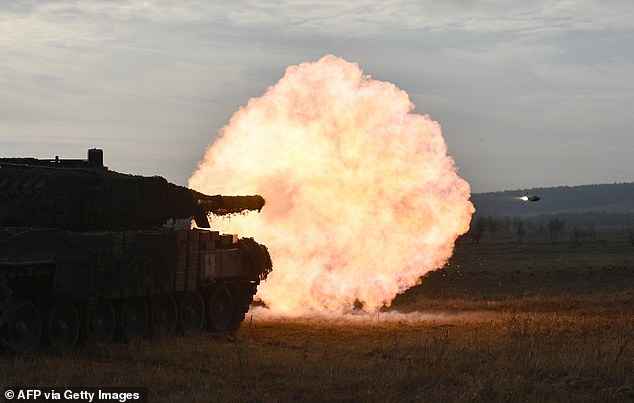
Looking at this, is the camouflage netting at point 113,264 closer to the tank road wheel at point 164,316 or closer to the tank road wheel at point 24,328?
the tank road wheel at point 24,328

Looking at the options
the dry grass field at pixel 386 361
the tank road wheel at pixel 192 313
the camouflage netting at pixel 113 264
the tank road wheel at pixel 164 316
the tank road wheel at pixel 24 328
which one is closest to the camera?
the dry grass field at pixel 386 361

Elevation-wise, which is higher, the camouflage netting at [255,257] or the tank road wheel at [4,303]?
the camouflage netting at [255,257]

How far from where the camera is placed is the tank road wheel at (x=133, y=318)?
973 inches

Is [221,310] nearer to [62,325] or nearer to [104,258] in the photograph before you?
[104,258]

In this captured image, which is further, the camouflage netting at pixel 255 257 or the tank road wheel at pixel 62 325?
the camouflage netting at pixel 255 257

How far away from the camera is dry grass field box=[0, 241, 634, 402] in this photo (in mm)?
16812

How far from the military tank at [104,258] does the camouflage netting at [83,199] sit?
0.8 inches

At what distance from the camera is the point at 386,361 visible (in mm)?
Answer: 20328

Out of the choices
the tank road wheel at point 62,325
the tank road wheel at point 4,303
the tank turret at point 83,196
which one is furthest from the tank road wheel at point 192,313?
the tank road wheel at point 4,303

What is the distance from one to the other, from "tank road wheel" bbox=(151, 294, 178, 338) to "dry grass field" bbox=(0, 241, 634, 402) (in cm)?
97

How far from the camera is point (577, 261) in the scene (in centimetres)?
6500

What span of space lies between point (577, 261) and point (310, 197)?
1413 inches

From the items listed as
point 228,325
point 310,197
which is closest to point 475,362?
point 228,325

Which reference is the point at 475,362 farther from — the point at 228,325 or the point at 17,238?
the point at 228,325
